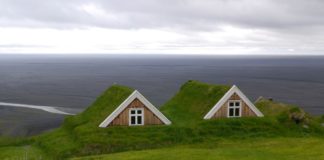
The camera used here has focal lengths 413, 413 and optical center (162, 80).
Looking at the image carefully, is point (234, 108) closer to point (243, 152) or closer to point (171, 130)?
point (171, 130)

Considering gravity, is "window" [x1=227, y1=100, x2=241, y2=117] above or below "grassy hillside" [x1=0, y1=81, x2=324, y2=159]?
above

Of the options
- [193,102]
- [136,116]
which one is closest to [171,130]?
[136,116]

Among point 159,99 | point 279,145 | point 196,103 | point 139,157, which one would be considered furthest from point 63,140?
point 159,99

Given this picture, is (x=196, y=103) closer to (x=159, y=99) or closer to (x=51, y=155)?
(x=51, y=155)

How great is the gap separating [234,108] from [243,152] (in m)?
10.8

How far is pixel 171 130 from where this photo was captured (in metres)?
39.4

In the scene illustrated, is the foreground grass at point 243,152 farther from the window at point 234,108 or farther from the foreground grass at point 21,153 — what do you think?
the foreground grass at point 21,153

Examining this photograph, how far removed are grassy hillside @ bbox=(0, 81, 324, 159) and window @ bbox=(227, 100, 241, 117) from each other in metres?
1.03

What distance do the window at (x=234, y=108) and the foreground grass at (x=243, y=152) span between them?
15.9ft

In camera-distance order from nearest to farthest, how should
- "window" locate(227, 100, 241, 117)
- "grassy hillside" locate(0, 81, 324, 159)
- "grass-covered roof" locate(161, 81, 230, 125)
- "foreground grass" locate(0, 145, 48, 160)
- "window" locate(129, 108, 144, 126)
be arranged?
"grassy hillside" locate(0, 81, 324, 159) < "foreground grass" locate(0, 145, 48, 160) < "window" locate(129, 108, 144, 126) < "window" locate(227, 100, 241, 117) < "grass-covered roof" locate(161, 81, 230, 125)

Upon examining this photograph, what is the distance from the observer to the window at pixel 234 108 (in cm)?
4225

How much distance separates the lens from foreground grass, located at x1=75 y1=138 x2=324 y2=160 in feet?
98.3

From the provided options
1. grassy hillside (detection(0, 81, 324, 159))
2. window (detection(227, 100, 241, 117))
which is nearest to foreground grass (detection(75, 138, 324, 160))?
grassy hillside (detection(0, 81, 324, 159))

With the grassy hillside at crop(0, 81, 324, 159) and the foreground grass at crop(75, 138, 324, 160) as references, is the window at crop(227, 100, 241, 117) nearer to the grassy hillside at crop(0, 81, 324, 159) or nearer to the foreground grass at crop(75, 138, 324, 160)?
the grassy hillside at crop(0, 81, 324, 159)
